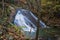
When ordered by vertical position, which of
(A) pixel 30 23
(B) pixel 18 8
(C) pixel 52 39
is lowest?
(C) pixel 52 39

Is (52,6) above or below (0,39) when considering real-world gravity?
above

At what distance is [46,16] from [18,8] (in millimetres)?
1752

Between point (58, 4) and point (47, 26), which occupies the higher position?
point (58, 4)

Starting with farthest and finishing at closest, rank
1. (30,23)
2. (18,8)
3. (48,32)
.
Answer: (18,8) → (30,23) → (48,32)

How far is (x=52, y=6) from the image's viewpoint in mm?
10797

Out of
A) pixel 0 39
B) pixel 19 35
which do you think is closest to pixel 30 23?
pixel 19 35

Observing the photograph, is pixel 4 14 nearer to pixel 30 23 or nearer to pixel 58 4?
pixel 30 23

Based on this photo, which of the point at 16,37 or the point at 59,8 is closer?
the point at 16,37

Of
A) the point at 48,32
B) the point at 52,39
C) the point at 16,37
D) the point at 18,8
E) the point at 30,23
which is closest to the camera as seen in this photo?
the point at 16,37

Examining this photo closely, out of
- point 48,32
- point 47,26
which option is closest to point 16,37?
point 48,32

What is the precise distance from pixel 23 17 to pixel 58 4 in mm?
2297

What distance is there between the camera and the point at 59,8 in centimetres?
1088

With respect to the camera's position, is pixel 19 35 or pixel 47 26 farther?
pixel 47 26

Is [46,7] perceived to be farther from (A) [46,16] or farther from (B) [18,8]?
(B) [18,8]
